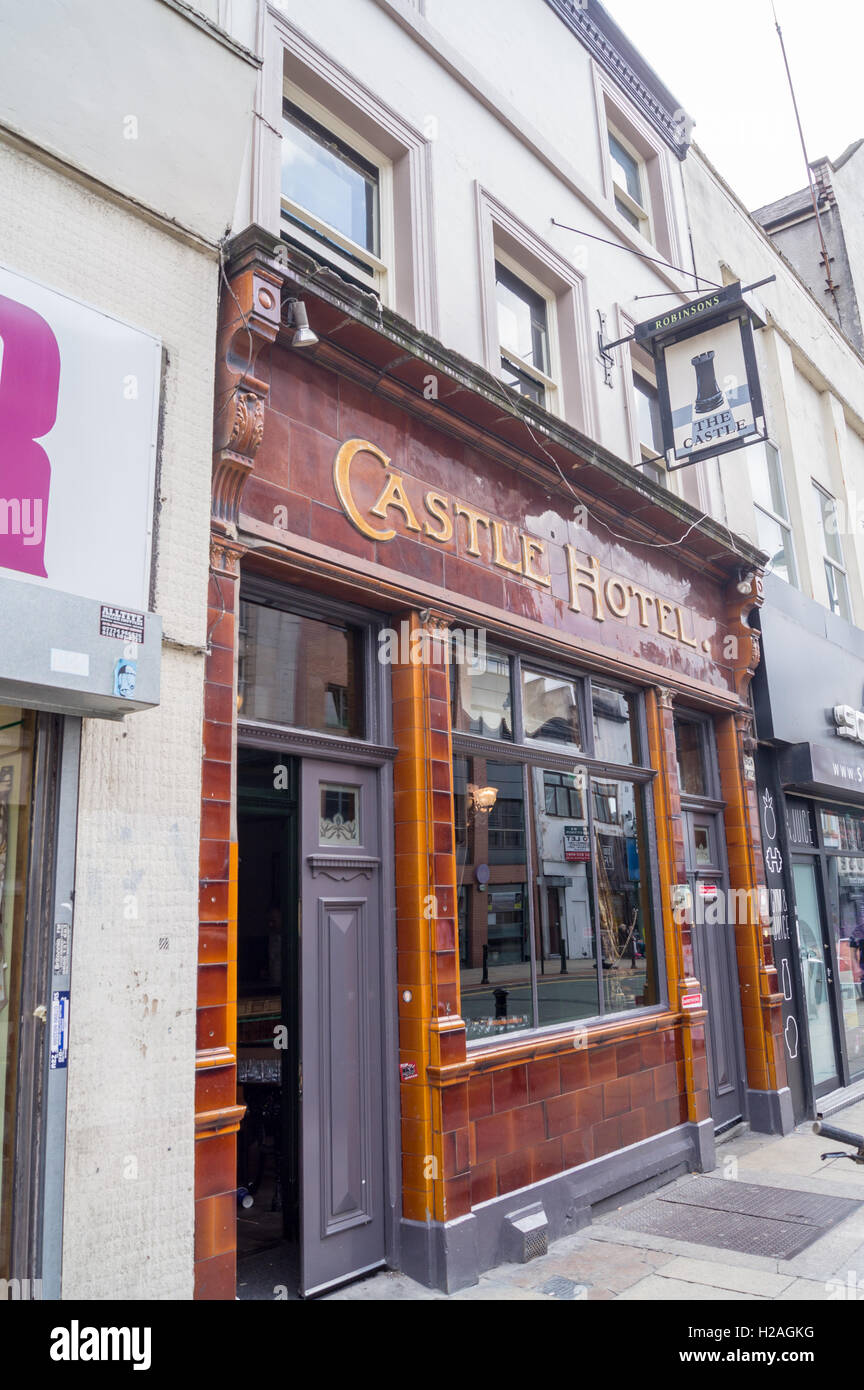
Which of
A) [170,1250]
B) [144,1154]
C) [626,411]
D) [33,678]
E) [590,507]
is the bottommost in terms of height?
[170,1250]

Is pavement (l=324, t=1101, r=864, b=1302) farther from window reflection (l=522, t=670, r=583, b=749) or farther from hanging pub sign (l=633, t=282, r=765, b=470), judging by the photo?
hanging pub sign (l=633, t=282, r=765, b=470)

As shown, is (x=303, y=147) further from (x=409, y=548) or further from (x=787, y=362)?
(x=787, y=362)

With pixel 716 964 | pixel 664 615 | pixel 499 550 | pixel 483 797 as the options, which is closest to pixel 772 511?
pixel 664 615

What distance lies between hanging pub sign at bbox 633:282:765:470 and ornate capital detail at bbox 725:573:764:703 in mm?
1886

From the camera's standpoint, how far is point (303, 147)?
21.5ft

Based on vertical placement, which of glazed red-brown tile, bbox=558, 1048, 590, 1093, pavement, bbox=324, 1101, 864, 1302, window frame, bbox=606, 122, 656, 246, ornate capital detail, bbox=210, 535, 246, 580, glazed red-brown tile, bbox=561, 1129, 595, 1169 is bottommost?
pavement, bbox=324, 1101, 864, 1302

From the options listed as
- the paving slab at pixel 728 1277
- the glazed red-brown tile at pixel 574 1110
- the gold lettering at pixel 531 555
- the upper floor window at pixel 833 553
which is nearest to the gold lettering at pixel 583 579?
the gold lettering at pixel 531 555

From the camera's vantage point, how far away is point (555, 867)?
7.16m

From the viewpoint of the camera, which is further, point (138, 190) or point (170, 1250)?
point (138, 190)

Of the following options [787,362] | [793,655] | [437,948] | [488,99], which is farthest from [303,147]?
[787,362]

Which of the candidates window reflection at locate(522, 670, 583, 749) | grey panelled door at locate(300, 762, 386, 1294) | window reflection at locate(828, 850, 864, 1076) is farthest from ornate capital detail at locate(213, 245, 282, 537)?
window reflection at locate(828, 850, 864, 1076)

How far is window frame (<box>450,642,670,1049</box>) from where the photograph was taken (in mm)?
6625

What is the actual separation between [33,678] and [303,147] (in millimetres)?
4824

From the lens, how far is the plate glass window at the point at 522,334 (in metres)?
8.17
